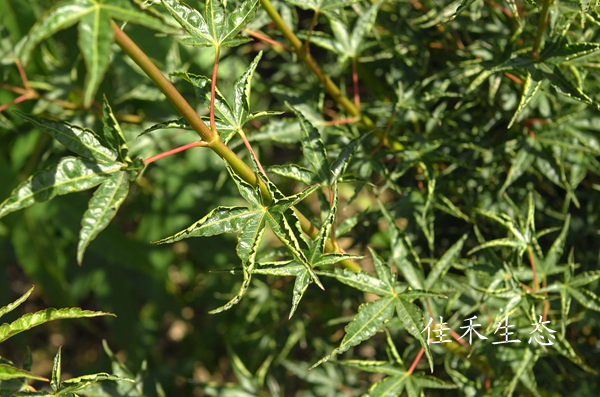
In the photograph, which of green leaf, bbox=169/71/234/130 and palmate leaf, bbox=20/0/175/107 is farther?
green leaf, bbox=169/71/234/130

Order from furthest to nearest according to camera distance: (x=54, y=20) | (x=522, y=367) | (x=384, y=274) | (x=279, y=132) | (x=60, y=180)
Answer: (x=279, y=132) < (x=522, y=367) < (x=384, y=274) < (x=60, y=180) < (x=54, y=20)

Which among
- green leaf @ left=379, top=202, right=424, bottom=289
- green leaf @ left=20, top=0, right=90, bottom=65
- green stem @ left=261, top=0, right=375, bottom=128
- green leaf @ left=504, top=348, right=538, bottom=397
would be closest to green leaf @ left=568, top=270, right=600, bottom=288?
green leaf @ left=504, top=348, right=538, bottom=397

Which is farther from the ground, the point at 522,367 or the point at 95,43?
the point at 95,43

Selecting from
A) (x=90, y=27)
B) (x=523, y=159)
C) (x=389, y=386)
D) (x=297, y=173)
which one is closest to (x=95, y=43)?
(x=90, y=27)

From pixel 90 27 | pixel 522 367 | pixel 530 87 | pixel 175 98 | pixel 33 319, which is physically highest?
pixel 90 27

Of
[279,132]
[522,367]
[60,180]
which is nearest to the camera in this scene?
[60,180]

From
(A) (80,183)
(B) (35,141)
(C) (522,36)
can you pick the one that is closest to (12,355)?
(B) (35,141)

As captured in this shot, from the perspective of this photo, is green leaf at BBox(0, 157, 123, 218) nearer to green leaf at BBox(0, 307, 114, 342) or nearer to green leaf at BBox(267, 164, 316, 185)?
green leaf at BBox(0, 307, 114, 342)

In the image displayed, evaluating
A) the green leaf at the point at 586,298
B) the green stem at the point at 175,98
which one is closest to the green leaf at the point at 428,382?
the green leaf at the point at 586,298

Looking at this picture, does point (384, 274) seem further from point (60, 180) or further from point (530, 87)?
point (60, 180)
